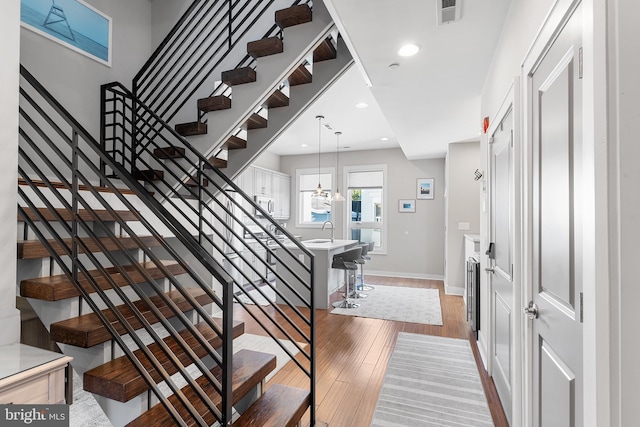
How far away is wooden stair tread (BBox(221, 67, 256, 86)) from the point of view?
2.65 metres

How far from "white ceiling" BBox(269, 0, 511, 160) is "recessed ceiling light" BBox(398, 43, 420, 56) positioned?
5 cm

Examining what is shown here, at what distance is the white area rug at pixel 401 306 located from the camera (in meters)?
4.29

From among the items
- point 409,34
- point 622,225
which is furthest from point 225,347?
point 409,34

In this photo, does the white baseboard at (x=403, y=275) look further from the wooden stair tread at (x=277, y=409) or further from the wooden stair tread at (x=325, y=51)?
the wooden stair tread at (x=277, y=409)

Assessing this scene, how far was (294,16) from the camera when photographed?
251 cm

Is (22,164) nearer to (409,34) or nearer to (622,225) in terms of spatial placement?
(409,34)

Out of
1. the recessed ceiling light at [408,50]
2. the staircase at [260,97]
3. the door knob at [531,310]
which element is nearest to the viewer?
the door knob at [531,310]

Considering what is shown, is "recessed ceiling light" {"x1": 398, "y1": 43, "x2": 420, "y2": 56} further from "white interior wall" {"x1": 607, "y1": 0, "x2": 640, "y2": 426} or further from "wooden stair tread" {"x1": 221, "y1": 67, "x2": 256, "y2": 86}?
"white interior wall" {"x1": 607, "y1": 0, "x2": 640, "y2": 426}

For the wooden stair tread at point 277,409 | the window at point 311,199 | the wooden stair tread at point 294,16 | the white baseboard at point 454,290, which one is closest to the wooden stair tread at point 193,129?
the wooden stair tread at point 294,16

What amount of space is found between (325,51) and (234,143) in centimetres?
124

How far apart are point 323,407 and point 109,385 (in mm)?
1427

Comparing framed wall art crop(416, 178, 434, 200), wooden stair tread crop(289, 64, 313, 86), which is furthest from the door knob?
framed wall art crop(416, 178, 434, 200)

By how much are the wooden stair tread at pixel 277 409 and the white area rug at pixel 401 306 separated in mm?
2557

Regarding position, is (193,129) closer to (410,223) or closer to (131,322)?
(131,322)
